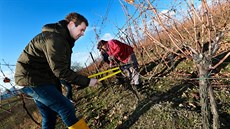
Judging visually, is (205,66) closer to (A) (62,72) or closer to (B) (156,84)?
(A) (62,72)

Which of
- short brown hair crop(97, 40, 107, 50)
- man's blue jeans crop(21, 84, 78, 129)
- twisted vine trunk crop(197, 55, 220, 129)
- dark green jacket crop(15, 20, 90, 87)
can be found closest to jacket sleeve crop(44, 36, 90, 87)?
dark green jacket crop(15, 20, 90, 87)

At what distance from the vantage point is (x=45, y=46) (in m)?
2.55

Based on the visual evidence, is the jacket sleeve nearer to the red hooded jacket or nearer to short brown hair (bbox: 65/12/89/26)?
short brown hair (bbox: 65/12/89/26)

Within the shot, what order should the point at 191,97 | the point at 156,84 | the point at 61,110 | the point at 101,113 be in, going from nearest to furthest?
the point at 61,110
the point at 191,97
the point at 101,113
the point at 156,84

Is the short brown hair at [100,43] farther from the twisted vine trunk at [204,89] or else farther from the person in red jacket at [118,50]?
the twisted vine trunk at [204,89]

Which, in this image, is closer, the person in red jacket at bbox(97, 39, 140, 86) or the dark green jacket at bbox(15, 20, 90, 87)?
the dark green jacket at bbox(15, 20, 90, 87)

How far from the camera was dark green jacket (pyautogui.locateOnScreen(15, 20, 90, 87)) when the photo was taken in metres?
2.52

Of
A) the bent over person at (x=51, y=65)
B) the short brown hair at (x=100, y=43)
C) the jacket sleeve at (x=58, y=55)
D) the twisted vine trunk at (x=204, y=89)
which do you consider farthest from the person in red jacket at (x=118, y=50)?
the twisted vine trunk at (x=204, y=89)

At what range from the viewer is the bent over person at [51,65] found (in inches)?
101

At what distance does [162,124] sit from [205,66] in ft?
3.74

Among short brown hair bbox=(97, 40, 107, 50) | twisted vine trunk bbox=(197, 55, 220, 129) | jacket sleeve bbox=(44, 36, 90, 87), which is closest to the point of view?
twisted vine trunk bbox=(197, 55, 220, 129)

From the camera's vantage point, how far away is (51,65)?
2.56 meters

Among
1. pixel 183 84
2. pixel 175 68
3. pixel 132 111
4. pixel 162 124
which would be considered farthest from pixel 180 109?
pixel 175 68

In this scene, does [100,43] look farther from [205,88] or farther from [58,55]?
[205,88]
